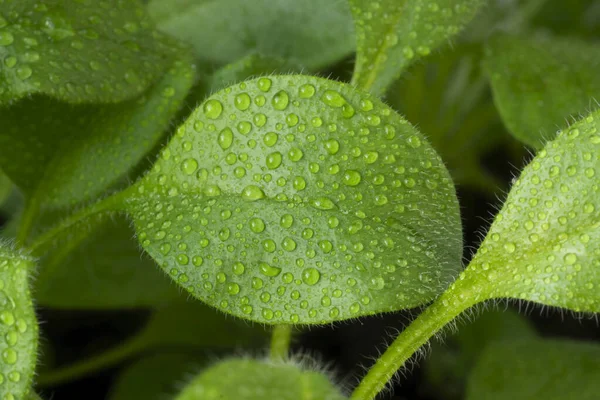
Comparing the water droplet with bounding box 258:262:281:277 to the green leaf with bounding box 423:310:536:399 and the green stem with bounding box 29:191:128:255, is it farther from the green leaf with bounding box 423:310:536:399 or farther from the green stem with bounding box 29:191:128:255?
the green leaf with bounding box 423:310:536:399

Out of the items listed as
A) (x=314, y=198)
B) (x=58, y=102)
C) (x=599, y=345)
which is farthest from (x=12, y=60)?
(x=599, y=345)

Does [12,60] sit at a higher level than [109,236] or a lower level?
higher

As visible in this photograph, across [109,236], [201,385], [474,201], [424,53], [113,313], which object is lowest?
[113,313]

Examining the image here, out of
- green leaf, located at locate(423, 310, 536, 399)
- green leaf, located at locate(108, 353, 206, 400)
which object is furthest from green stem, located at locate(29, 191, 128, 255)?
green leaf, located at locate(423, 310, 536, 399)

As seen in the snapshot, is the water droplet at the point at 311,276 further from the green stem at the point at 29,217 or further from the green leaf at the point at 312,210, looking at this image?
the green stem at the point at 29,217

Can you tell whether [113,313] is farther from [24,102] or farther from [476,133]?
[476,133]

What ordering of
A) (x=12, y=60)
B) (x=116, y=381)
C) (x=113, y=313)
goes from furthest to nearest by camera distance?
(x=113, y=313)
(x=116, y=381)
(x=12, y=60)

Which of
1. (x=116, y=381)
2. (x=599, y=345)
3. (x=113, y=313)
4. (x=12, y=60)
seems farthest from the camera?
(x=113, y=313)
